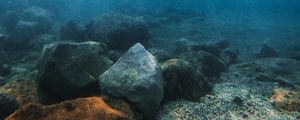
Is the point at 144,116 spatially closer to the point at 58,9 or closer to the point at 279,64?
the point at 279,64

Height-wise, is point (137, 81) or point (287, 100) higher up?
point (137, 81)

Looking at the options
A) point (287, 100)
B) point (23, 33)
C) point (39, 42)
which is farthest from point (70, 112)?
point (23, 33)

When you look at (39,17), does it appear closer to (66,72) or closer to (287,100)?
(66,72)

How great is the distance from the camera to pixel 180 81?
29.0ft

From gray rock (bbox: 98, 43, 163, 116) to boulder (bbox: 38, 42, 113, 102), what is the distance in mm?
503

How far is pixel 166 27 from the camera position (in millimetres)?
24016

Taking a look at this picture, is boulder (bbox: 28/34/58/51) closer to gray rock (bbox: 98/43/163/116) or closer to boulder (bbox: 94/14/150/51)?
boulder (bbox: 94/14/150/51)

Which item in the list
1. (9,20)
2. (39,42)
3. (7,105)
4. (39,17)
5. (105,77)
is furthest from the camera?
(39,17)

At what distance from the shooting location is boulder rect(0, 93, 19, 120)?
6691 mm

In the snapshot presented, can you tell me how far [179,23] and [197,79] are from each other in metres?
17.9

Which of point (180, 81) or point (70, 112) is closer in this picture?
point (70, 112)

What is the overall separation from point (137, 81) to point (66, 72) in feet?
6.73

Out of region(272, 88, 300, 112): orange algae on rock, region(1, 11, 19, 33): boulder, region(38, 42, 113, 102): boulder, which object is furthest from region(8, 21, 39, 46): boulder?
region(272, 88, 300, 112): orange algae on rock

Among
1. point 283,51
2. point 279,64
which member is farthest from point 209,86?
point 283,51
